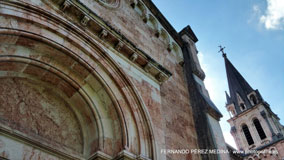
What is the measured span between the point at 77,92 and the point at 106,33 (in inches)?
49.8

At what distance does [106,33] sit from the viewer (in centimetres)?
477

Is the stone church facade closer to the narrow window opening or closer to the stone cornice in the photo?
the stone cornice

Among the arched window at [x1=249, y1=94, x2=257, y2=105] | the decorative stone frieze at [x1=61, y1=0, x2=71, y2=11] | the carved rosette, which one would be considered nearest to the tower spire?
the arched window at [x1=249, y1=94, x2=257, y2=105]

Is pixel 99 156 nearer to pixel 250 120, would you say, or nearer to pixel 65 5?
pixel 65 5

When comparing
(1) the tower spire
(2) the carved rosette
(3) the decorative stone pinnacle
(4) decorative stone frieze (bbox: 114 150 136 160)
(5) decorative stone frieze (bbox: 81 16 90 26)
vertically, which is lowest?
(4) decorative stone frieze (bbox: 114 150 136 160)

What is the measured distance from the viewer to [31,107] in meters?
3.93

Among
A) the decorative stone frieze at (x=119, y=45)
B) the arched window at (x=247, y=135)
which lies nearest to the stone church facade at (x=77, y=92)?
the decorative stone frieze at (x=119, y=45)

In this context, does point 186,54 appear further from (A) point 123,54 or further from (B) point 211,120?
(A) point 123,54

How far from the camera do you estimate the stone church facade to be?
3.58 meters

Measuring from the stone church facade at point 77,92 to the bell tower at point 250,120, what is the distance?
36.0 m

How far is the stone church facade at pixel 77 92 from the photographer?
11.8ft

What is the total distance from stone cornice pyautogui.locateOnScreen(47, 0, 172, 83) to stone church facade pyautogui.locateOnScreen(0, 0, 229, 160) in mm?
18

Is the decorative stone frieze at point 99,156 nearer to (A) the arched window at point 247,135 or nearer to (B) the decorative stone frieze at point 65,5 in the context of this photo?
(B) the decorative stone frieze at point 65,5

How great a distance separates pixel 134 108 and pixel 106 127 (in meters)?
0.62
